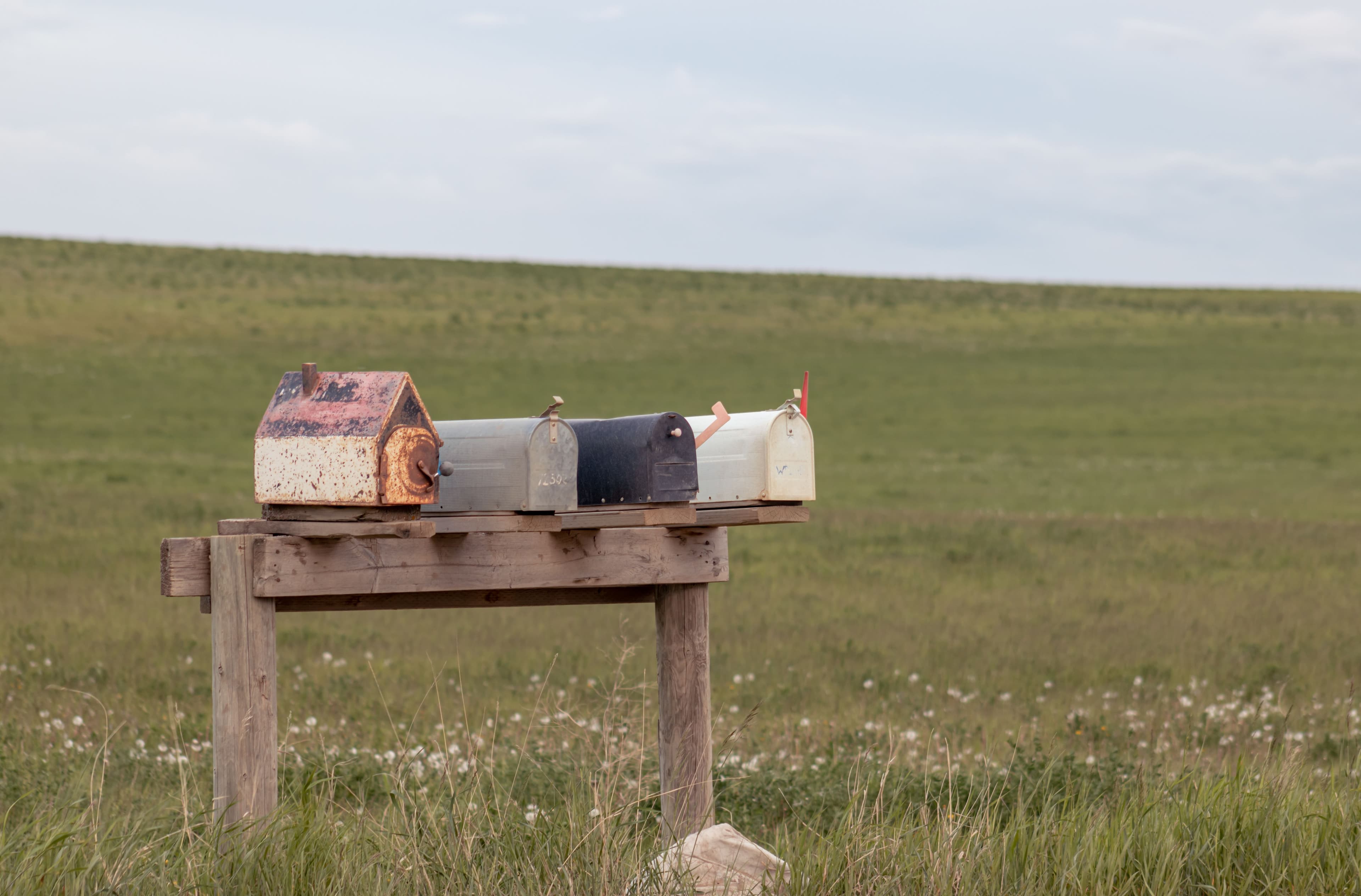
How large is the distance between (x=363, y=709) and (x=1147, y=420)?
29600mm

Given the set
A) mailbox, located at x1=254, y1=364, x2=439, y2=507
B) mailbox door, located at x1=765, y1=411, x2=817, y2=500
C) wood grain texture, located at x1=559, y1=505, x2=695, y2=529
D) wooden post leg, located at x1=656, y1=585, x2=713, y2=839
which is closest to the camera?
mailbox, located at x1=254, y1=364, x2=439, y2=507

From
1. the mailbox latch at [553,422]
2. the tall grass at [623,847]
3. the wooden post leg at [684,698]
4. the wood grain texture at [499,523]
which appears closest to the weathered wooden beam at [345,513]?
the wood grain texture at [499,523]

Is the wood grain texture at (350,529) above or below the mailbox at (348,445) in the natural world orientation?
below

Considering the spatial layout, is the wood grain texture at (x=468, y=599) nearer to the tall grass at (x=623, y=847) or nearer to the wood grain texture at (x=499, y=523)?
the wood grain texture at (x=499, y=523)

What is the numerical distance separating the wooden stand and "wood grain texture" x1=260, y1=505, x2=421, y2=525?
28 millimetres

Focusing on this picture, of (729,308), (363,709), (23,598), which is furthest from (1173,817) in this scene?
(729,308)

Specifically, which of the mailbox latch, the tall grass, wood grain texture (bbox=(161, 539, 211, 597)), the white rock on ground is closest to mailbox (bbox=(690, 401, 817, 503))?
the mailbox latch

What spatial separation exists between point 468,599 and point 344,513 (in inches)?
29.6

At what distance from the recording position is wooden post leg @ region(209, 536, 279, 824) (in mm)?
4168

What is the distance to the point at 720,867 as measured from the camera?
165 inches

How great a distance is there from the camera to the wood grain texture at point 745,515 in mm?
4723

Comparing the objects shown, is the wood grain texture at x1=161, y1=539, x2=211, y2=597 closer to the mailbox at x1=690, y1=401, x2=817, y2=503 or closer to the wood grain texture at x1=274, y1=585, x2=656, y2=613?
the wood grain texture at x1=274, y1=585, x2=656, y2=613

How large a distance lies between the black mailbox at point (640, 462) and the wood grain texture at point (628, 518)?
0.04m

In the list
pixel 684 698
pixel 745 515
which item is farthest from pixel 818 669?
pixel 745 515
